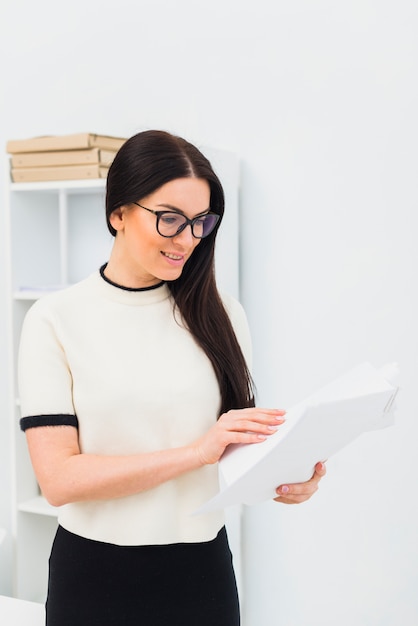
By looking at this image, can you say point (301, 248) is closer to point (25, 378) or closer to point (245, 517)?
point (245, 517)

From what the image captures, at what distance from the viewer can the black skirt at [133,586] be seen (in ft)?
4.48

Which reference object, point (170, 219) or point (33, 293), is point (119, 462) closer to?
point (170, 219)

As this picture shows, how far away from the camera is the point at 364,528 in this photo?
2.39 meters

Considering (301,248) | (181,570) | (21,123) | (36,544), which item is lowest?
(36,544)

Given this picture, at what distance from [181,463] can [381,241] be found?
1.22 m

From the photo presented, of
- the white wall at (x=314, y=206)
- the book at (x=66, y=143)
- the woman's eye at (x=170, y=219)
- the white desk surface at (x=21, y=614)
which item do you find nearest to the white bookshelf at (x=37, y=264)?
the book at (x=66, y=143)

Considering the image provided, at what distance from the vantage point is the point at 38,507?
8.16 feet

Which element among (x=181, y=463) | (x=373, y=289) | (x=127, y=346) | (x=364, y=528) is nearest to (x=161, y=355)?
(x=127, y=346)

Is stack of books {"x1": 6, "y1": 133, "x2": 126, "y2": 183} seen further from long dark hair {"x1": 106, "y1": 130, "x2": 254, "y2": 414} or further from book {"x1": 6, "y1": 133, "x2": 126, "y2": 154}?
long dark hair {"x1": 106, "y1": 130, "x2": 254, "y2": 414}

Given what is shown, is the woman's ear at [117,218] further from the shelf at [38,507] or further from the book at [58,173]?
the shelf at [38,507]

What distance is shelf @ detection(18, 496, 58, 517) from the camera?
2.45 metres

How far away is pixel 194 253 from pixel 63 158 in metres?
1.02

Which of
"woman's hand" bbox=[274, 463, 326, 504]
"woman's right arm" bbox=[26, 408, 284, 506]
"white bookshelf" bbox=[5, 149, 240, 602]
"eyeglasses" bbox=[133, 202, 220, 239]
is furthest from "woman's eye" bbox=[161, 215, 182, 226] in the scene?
"white bookshelf" bbox=[5, 149, 240, 602]

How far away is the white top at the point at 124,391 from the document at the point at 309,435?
0.14 metres
